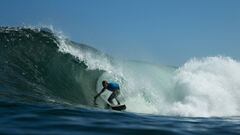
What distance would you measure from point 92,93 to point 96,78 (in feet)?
5.95

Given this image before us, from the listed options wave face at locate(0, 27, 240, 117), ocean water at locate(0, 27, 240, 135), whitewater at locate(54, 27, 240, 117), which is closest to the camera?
ocean water at locate(0, 27, 240, 135)

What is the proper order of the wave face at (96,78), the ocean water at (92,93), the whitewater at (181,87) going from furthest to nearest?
the whitewater at (181,87)
the wave face at (96,78)
the ocean water at (92,93)

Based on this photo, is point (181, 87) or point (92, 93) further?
point (181, 87)

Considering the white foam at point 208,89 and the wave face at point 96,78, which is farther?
the white foam at point 208,89

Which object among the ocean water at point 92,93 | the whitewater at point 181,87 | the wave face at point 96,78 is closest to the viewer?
the ocean water at point 92,93

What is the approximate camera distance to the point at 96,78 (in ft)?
66.3

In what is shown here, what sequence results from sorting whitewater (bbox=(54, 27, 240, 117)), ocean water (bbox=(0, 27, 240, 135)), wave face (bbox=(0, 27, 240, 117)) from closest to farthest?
ocean water (bbox=(0, 27, 240, 135)), wave face (bbox=(0, 27, 240, 117)), whitewater (bbox=(54, 27, 240, 117))

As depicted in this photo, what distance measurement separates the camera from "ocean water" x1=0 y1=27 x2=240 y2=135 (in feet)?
25.2

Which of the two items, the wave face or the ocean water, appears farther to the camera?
the wave face

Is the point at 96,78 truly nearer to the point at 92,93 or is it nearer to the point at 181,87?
the point at 92,93

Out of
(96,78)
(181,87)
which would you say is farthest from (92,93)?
(181,87)

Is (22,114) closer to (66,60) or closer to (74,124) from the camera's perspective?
(74,124)

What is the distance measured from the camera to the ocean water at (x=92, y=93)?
7.68 metres

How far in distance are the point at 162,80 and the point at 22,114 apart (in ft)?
63.9
